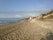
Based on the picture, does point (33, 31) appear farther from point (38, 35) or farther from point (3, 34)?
point (3, 34)

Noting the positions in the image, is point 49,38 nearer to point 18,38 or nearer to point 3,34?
point 18,38

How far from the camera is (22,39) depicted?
5402 millimetres

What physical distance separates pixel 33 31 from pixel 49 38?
1371mm

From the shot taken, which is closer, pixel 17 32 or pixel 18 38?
pixel 18 38

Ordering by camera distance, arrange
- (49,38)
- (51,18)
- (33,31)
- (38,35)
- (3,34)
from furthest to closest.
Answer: (51,18)
(33,31)
(38,35)
(3,34)
(49,38)

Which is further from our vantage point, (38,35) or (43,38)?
(38,35)

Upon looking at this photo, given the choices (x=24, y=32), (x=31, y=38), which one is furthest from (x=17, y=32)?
(x=31, y=38)

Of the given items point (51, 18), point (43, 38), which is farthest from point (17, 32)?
point (51, 18)

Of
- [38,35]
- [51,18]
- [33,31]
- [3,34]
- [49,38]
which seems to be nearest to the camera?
[49,38]

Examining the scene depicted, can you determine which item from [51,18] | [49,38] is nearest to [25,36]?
[49,38]

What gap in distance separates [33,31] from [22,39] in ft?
3.69

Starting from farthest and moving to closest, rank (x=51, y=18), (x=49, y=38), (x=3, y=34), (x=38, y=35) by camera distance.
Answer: (x=51, y=18) → (x=38, y=35) → (x=3, y=34) → (x=49, y=38)

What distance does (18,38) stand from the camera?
5.41 metres

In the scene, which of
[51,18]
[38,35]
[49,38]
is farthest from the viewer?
[51,18]
